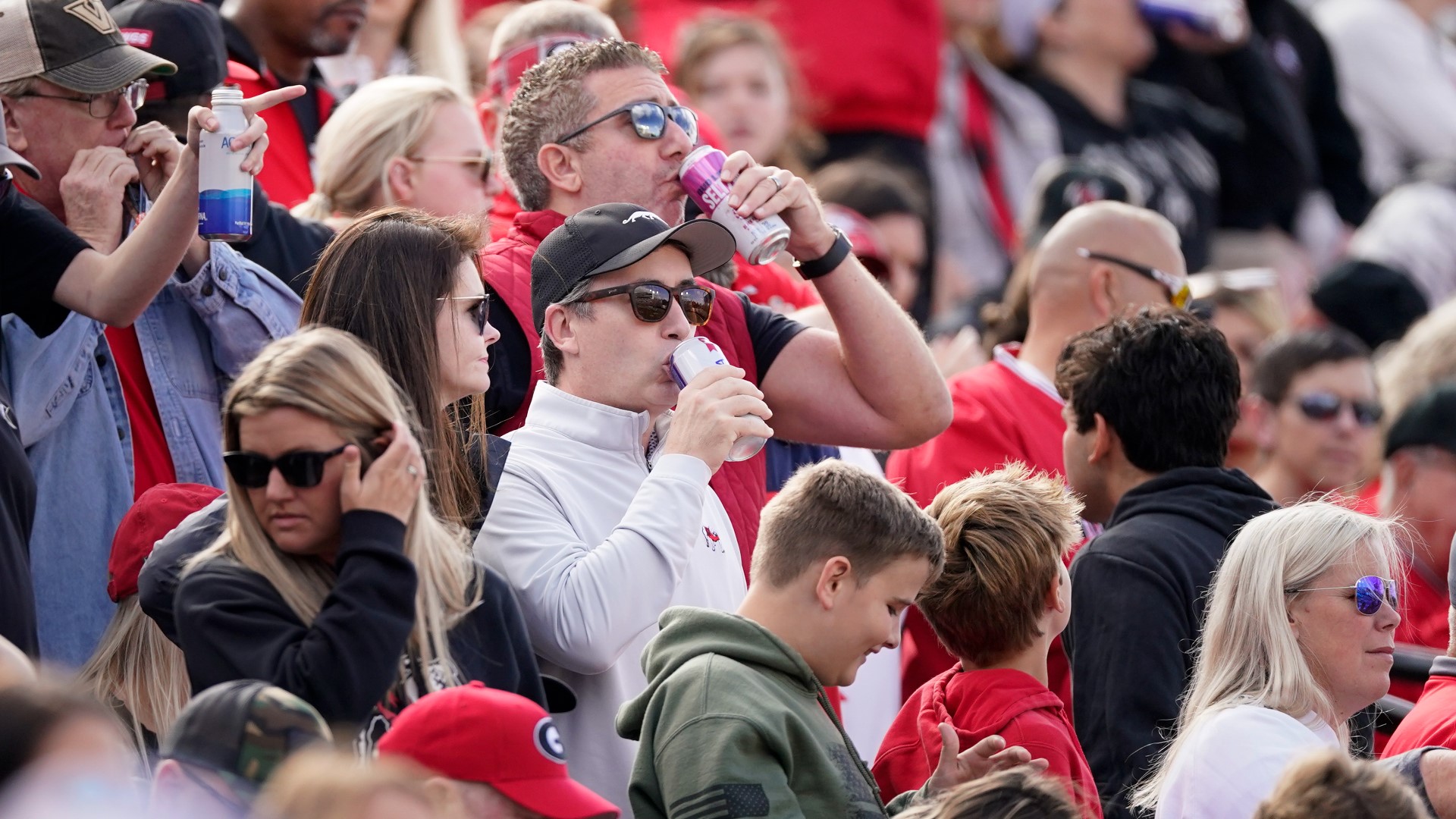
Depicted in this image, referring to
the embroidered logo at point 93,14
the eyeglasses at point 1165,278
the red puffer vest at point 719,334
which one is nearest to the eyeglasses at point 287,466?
the red puffer vest at point 719,334

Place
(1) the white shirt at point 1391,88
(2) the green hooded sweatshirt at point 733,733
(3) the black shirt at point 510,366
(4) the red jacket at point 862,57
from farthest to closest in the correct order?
(1) the white shirt at point 1391,88
(4) the red jacket at point 862,57
(3) the black shirt at point 510,366
(2) the green hooded sweatshirt at point 733,733

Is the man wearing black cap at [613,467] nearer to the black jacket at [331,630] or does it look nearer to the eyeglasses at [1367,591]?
the black jacket at [331,630]

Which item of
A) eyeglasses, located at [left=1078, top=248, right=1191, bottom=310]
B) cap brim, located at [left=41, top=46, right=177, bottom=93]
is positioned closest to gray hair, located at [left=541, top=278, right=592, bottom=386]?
cap brim, located at [left=41, top=46, right=177, bottom=93]

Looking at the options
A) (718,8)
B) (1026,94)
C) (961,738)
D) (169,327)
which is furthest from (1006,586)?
(1026,94)

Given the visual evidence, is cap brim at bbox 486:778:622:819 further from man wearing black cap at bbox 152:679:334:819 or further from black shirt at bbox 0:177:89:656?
black shirt at bbox 0:177:89:656

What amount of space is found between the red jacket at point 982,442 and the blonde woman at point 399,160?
4.56 ft

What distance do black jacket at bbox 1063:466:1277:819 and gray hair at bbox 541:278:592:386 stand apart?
1246mm

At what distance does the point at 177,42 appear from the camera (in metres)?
4.43

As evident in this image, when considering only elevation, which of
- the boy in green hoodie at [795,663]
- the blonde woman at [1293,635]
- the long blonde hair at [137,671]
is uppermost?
the boy in green hoodie at [795,663]

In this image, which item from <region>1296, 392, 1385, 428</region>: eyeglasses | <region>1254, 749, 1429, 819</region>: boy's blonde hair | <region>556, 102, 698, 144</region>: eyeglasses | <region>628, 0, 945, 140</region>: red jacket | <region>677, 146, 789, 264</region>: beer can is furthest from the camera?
<region>628, 0, 945, 140</region>: red jacket

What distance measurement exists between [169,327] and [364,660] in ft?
5.83

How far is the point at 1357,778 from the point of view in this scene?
2822 mm

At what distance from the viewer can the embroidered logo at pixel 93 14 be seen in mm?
4074

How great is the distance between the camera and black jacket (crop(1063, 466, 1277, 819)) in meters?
4.01
